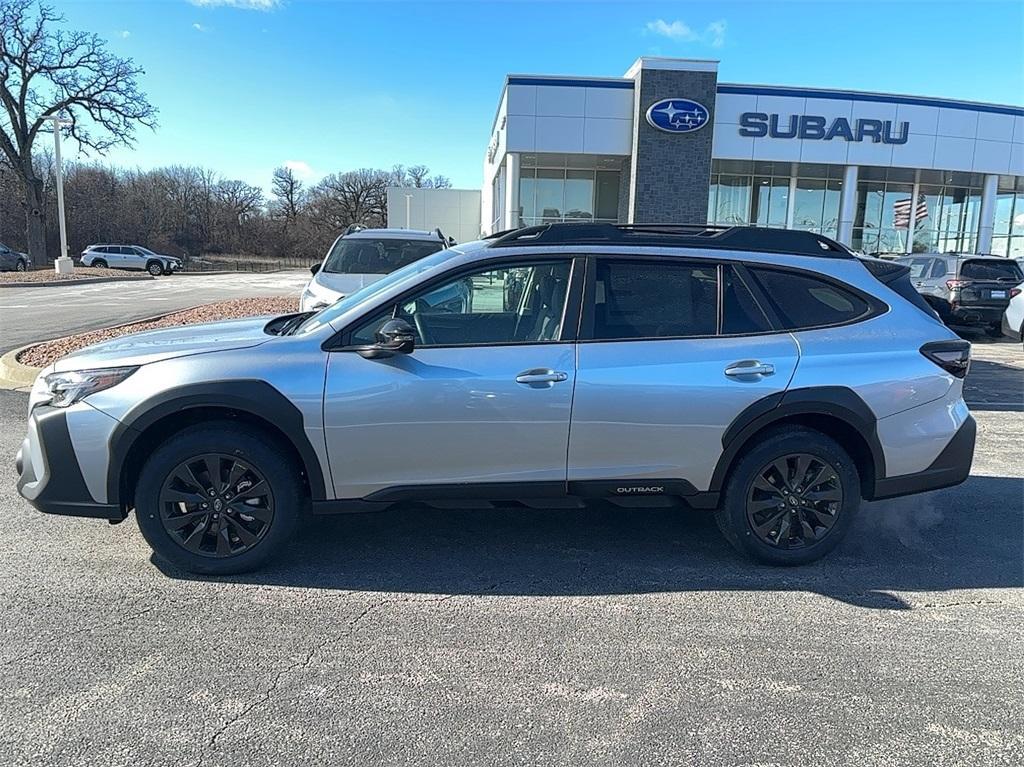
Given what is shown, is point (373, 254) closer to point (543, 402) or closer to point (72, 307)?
point (543, 402)

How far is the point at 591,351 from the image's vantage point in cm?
363

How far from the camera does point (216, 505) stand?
355 cm

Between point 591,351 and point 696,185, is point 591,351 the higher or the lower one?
the lower one

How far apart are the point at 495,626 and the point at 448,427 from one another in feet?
3.24

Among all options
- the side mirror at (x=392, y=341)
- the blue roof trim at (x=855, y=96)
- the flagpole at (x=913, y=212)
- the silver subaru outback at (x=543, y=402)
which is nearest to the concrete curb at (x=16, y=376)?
the silver subaru outback at (x=543, y=402)

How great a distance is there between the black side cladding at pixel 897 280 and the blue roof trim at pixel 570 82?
734 inches

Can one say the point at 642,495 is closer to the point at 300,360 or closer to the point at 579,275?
the point at 579,275

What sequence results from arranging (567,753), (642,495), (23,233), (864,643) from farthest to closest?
(23,233) < (642,495) < (864,643) < (567,753)

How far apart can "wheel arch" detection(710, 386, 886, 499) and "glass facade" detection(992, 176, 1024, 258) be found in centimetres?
3230

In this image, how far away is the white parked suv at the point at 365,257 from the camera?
9.25 m

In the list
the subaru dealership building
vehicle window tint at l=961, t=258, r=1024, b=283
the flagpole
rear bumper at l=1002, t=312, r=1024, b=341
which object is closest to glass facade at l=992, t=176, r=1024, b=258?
the subaru dealership building

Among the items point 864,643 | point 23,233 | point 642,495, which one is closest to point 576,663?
point 642,495

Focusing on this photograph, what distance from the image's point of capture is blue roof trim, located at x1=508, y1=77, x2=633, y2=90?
20781 mm

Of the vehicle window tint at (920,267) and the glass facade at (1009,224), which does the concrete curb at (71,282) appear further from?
the glass facade at (1009,224)
